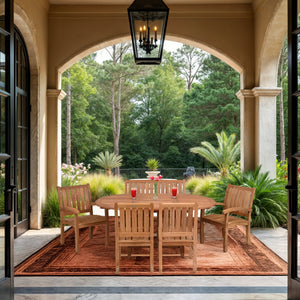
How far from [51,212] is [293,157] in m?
4.77

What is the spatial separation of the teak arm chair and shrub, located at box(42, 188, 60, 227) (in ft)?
3.87

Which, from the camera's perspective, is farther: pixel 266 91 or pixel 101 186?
pixel 101 186

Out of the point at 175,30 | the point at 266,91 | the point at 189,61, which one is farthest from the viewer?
the point at 189,61

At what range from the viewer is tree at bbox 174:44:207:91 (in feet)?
72.1

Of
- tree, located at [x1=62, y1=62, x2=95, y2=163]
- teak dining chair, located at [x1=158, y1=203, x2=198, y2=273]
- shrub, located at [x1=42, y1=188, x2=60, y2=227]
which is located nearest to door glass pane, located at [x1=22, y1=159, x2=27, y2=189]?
shrub, located at [x1=42, y1=188, x2=60, y2=227]

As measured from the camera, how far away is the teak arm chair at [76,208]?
186 inches

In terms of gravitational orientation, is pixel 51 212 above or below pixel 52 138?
below

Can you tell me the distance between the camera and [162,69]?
22.1m

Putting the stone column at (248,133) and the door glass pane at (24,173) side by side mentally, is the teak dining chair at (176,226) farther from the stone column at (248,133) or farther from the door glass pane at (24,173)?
the stone column at (248,133)

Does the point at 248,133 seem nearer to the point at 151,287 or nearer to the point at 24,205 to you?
the point at 151,287

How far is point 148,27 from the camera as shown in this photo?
13.5 feet

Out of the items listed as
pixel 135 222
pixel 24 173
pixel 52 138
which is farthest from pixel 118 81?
pixel 135 222

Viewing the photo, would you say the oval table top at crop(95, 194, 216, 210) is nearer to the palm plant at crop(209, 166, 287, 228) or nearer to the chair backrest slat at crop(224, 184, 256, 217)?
the chair backrest slat at crop(224, 184, 256, 217)

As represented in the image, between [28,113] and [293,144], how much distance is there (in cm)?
473
